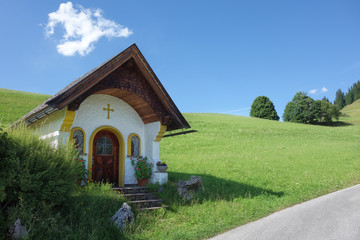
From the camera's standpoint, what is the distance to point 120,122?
36.7 feet

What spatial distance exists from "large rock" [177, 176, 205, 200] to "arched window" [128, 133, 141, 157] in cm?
254

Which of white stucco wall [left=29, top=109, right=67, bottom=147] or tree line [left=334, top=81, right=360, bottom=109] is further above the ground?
tree line [left=334, top=81, right=360, bottom=109]

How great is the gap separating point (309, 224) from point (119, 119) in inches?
319

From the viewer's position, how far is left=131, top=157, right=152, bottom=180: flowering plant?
10789 millimetres

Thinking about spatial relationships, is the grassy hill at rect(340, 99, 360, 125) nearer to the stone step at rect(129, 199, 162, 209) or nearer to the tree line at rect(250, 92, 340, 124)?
the tree line at rect(250, 92, 340, 124)

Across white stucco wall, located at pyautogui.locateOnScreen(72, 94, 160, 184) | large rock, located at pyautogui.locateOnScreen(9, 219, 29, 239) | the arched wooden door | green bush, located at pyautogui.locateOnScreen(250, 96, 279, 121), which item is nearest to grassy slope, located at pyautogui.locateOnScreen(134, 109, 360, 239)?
white stucco wall, located at pyautogui.locateOnScreen(72, 94, 160, 184)

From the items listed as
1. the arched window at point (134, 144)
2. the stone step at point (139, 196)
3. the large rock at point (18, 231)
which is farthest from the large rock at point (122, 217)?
the arched window at point (134, 144)

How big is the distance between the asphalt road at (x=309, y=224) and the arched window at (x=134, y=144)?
5599 millimetres

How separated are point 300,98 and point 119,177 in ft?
217

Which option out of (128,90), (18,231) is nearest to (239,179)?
(128,90)

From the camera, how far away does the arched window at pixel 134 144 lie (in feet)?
37.4

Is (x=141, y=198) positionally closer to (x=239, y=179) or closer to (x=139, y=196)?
(x=139, y=196)

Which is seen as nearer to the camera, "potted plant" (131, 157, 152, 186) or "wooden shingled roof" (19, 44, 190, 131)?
"wooden shingled roof" (19, 44, 190, 131)

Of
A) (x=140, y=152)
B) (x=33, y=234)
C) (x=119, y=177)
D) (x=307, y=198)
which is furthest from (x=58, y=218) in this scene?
(x=307, y=198)
